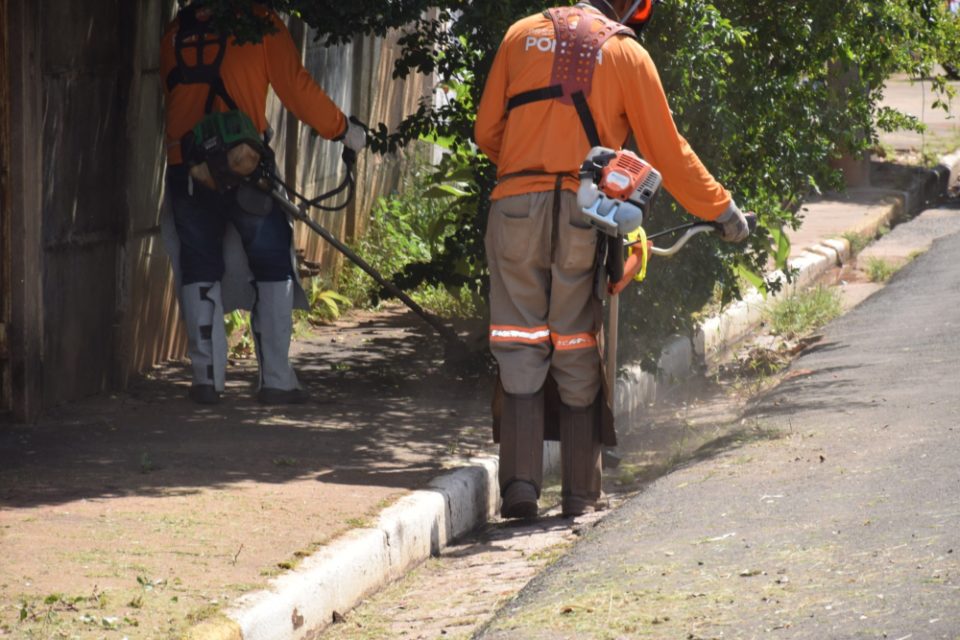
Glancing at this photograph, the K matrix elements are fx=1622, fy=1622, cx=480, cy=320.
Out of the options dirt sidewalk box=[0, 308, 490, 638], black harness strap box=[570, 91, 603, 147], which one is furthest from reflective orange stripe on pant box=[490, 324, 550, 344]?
black harness strap box=[570, 91, 603, 147]

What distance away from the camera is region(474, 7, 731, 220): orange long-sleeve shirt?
A: 5871 mm

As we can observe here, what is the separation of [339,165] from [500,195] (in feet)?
14.1

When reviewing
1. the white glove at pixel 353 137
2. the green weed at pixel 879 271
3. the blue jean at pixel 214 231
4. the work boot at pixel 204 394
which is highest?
the white glove at pixel 353 137

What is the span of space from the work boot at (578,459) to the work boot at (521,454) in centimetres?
11

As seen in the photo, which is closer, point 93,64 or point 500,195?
point 500,195

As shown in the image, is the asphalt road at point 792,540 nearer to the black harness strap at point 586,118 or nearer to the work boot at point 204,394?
the black harness strap at point 586,118

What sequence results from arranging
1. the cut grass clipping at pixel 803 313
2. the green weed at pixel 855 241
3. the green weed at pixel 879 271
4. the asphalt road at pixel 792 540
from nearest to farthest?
the asphalt road at pixel 792 540, the cut grass clipping at pixel 803 313, the green weed at pixel 879 271, the green weed at pixel 855 241

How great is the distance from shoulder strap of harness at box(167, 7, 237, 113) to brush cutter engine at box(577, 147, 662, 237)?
2.06 metres

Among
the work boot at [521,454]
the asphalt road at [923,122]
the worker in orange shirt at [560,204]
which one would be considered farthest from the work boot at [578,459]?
the asphalt road at [923,122]

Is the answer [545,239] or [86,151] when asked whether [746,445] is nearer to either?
[545,239]

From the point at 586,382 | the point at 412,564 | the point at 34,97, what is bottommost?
the point at 412,564

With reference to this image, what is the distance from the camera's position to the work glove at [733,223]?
19.9 feet

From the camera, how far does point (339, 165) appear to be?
33.5 feet

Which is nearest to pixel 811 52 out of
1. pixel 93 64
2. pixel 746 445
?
pixel 746 445
